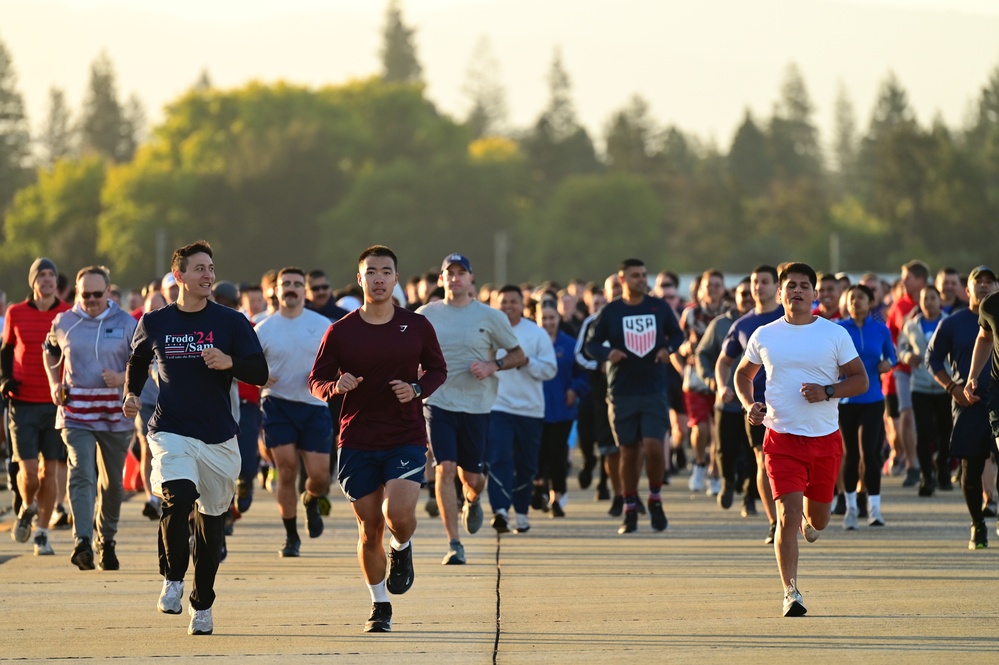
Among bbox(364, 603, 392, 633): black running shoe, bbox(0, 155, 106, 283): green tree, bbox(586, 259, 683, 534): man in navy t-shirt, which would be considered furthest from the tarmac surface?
bbox(0, 155, 106, 283): green tree

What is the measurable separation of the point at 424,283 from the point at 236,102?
94.2 meters

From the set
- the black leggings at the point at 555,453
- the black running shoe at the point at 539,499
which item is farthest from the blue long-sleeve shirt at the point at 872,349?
the black running shoe at the point at 539,499

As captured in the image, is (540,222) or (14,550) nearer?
(14,550)

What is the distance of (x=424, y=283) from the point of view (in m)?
18.4

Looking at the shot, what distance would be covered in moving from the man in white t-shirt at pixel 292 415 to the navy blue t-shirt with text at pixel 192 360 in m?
3.38

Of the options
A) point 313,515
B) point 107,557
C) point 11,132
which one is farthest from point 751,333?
point 11,132

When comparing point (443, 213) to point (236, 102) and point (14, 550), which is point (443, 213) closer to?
point (236, 102)

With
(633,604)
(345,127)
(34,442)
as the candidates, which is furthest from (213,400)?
(345,127)

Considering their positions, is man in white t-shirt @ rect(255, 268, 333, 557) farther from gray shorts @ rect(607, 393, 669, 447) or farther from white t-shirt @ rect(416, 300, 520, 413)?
gray shorts @ rect(607, 393, 669, 447)

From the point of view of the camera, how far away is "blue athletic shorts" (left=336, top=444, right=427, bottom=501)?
911 centimetres

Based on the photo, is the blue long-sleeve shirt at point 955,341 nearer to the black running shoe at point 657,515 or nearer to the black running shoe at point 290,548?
the black running shoe at point 657,515

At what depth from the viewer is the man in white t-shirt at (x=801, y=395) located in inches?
379

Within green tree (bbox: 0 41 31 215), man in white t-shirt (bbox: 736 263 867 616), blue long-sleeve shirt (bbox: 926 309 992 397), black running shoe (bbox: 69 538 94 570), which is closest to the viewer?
man in white t-shirt (bbox: 736 263 867 616)

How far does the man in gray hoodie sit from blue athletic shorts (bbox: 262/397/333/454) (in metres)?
1.18
